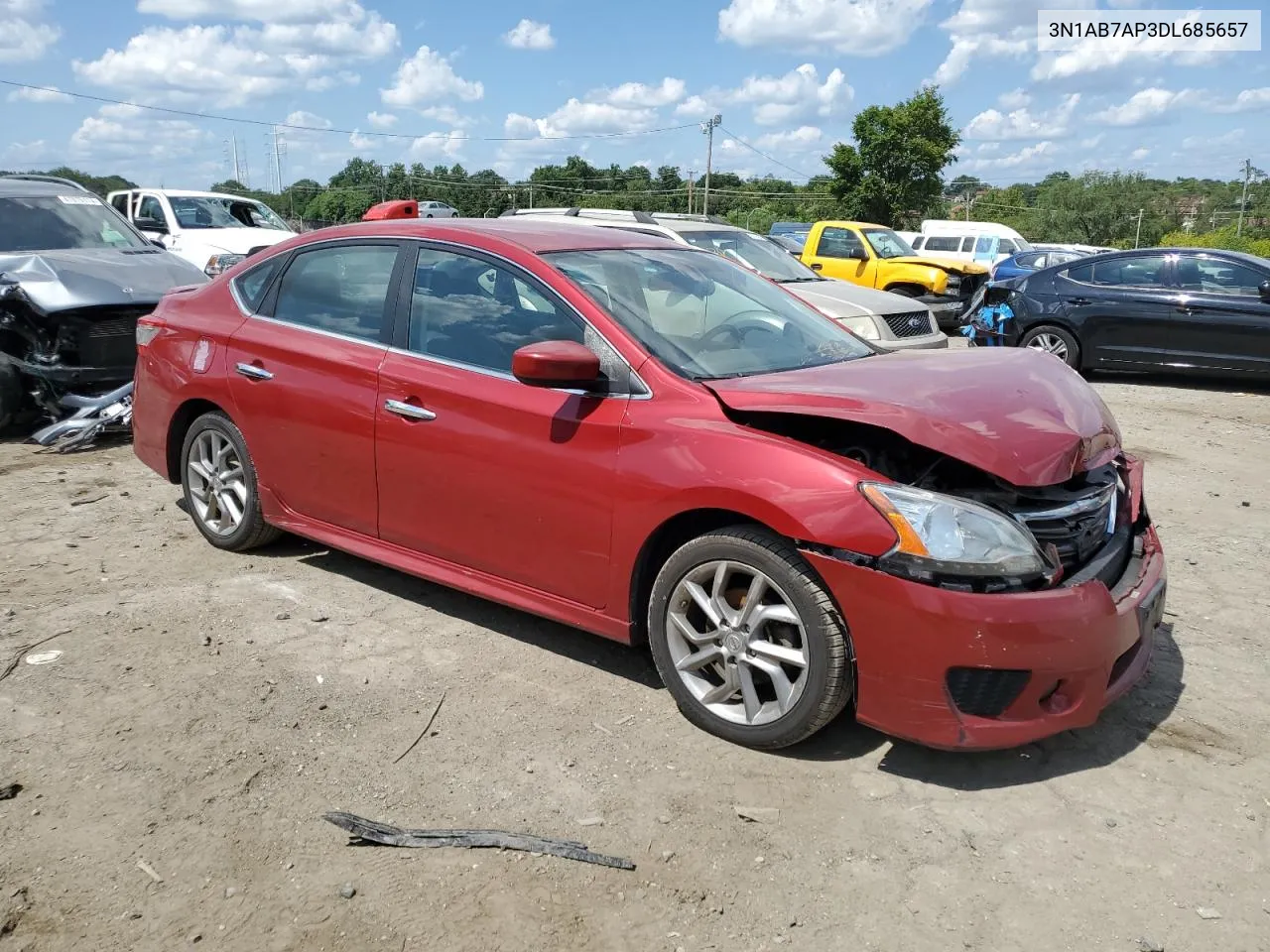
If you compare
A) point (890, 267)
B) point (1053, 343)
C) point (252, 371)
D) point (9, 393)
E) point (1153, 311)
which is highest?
point (890, 267)

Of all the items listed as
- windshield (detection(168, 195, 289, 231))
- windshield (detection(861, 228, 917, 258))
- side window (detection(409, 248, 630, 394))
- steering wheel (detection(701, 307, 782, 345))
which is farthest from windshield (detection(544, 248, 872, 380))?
windshield (detection(168, 195, 289, 231))

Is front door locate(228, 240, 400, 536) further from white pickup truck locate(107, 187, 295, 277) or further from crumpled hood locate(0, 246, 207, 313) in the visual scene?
white pickup truck locate(107, 187, 295, 277)

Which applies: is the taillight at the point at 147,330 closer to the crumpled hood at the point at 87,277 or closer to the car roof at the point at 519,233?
the car roof at the point at 519,233

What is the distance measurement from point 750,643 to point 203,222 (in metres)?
14.1

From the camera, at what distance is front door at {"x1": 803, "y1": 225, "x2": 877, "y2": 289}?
1591 centimetres

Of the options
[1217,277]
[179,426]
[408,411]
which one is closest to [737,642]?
[408,411]

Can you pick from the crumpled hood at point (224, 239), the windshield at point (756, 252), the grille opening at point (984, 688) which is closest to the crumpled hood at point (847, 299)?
the windshield at point (756, 252)

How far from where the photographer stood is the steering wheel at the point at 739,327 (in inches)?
156

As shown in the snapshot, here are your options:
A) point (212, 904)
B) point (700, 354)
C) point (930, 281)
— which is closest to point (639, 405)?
point (700, 354)

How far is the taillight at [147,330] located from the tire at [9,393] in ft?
9.83

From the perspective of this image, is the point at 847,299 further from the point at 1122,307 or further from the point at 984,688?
the point at 984,688

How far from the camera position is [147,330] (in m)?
5.43

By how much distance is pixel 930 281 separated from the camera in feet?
49.9

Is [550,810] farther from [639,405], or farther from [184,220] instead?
[184,220]
